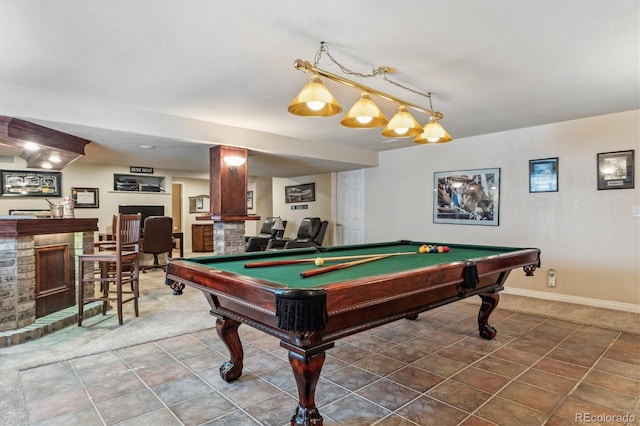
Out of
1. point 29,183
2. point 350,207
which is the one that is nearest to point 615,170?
point 350,207

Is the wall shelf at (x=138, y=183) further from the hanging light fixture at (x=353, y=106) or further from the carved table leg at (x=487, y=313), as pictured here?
the carved table leg at (x=487, y=313)

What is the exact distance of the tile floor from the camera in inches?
79.1

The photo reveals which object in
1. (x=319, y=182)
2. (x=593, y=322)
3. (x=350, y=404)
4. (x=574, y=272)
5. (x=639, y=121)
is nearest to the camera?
(x=350, y=404)

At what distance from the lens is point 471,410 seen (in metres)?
2.06

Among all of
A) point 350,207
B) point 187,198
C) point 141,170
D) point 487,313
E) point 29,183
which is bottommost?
point 487,313

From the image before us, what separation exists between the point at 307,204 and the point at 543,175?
213 inches

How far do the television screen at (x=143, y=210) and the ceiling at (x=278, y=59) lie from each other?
10.4ft

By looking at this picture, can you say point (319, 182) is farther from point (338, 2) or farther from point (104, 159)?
point (338, 2)

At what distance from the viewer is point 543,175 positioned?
479 centimetres

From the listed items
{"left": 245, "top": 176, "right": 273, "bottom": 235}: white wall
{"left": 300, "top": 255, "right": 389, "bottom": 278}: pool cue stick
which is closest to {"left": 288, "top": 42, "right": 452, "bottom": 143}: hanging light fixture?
{"left": 300, "top": 255, "right": 389, "bottom": 278}: pool cue stick

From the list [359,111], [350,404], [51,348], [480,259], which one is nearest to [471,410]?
[350,404]

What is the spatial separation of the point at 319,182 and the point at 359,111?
6124 millimetres

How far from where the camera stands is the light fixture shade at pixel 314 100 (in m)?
2.23

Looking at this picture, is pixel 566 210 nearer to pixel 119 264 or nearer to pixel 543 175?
pixel 543 175
